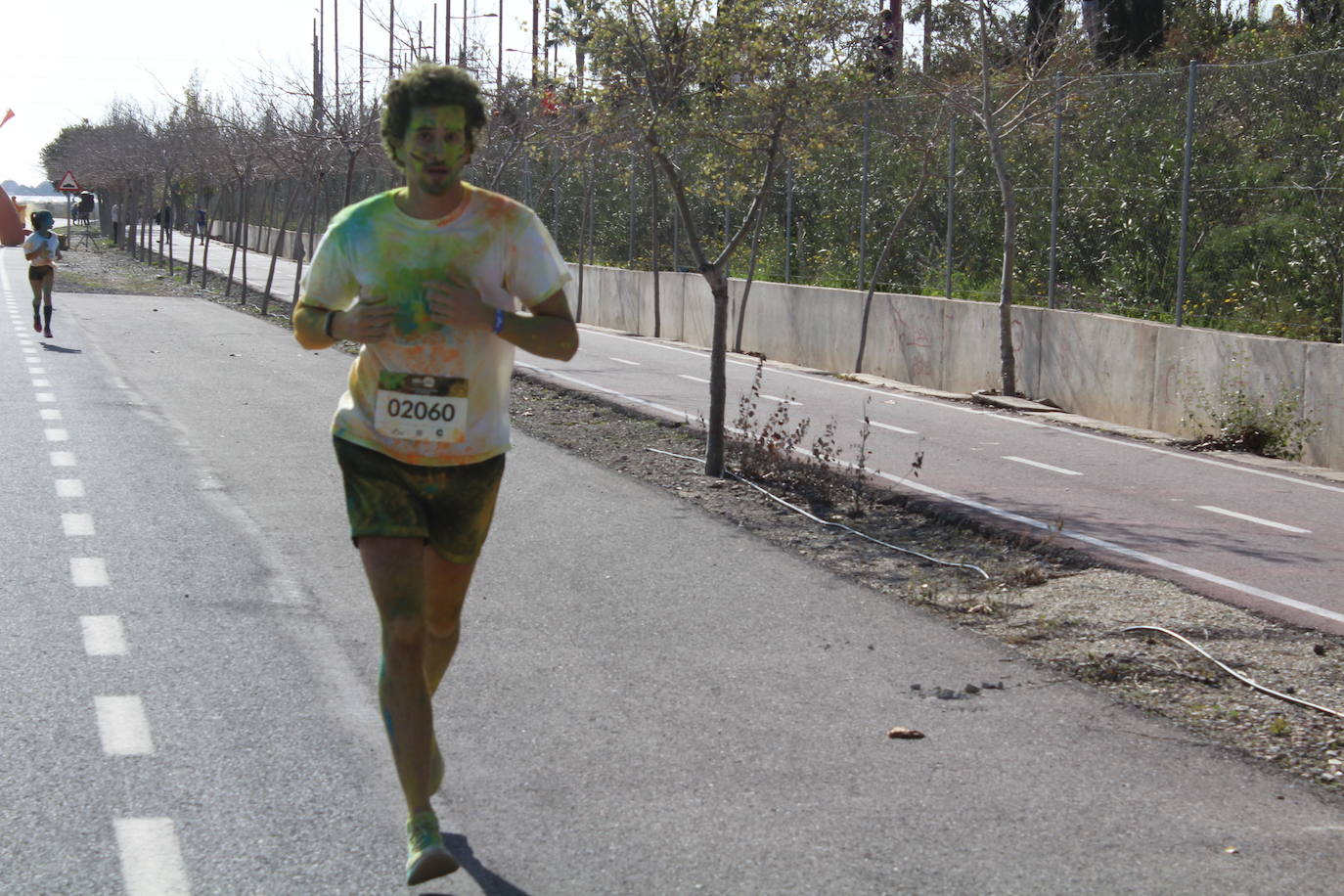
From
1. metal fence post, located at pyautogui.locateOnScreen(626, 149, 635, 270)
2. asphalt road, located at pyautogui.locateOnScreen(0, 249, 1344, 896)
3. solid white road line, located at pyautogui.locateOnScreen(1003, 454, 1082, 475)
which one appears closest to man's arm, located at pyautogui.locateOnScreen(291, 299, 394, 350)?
asphalt road, located at pyautogui.locateOnScreen(0, 249, 1344, 896)

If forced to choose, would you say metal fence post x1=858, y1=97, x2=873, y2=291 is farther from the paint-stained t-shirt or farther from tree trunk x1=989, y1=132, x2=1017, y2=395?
the paint-stained t-shirt

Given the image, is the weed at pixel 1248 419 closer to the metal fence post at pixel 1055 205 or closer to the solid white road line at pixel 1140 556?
the metal fence post at pixel 1055 205

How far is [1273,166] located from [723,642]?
427 inches

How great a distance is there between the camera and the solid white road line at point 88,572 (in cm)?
788

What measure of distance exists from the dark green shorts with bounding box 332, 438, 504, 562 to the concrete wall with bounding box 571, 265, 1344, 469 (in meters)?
11.1

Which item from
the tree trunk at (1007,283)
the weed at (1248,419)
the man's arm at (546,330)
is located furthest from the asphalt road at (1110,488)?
the man's arm at (546,330)

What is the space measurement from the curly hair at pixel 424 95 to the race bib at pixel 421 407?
590 mm

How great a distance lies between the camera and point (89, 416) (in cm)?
1453

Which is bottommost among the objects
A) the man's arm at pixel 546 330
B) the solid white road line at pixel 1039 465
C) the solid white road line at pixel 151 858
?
the solid white road line at pixel 1039 465

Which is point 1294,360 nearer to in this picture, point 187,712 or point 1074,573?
point 1074,573

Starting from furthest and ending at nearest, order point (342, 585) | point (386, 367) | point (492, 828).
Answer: point (342, 585), point (492, 828), point (386, 367)

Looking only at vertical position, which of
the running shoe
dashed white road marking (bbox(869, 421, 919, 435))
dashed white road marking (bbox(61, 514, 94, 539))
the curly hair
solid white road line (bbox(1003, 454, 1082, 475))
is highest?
the curly hair

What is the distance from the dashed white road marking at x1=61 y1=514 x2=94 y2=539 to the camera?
9.15 m

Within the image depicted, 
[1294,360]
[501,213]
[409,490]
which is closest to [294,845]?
[409,490]
